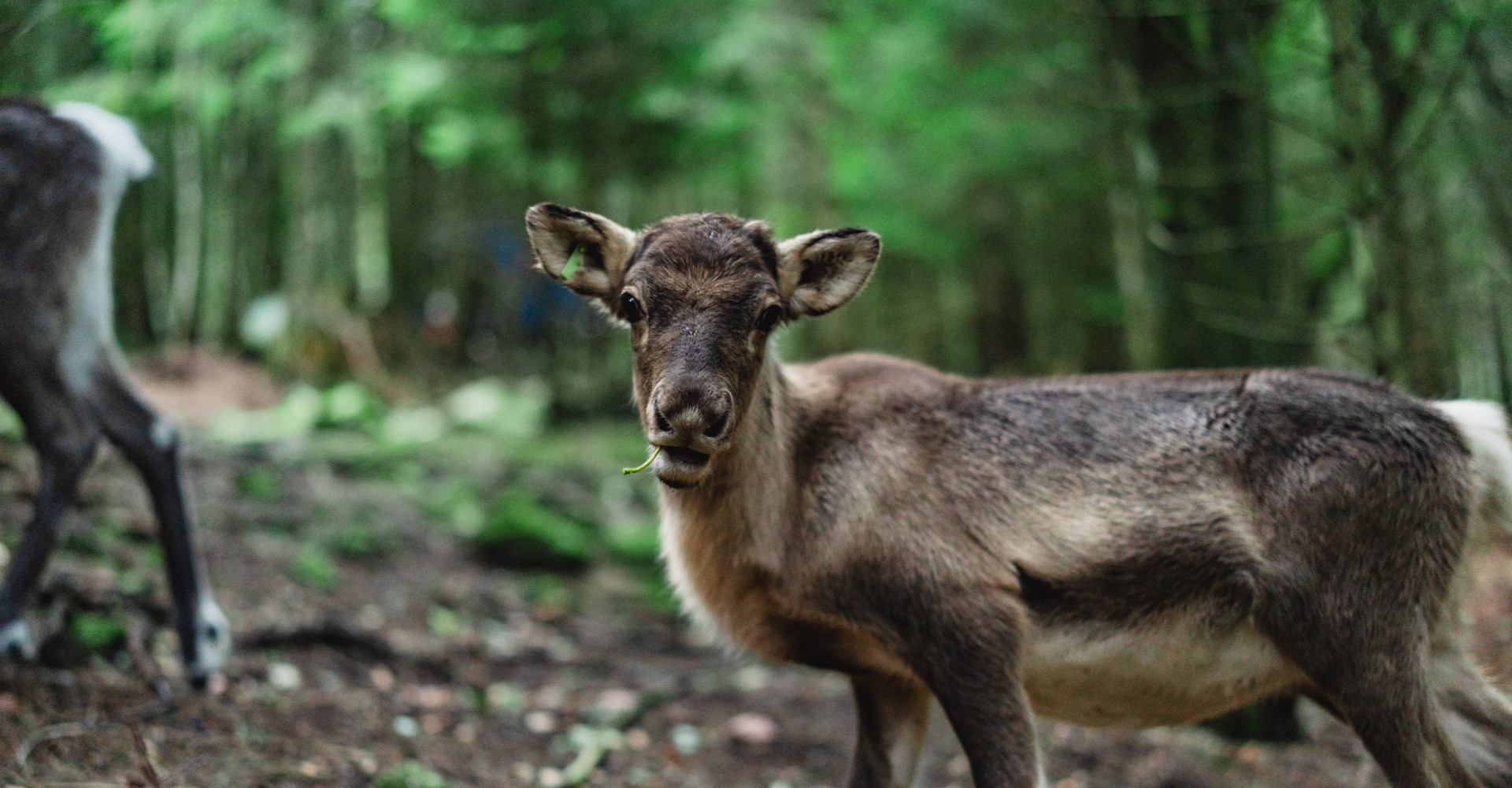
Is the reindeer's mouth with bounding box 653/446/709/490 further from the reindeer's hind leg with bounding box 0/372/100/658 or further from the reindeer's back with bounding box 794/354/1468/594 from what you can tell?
the reindeer's hind leg with bounding box 0/372/100/658

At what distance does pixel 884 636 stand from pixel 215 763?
9.14ft

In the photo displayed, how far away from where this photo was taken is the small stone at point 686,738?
5594 millimetres

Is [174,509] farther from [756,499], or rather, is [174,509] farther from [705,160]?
[705,160]

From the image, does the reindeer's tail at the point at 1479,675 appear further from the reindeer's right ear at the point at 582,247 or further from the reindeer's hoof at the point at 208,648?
the reindeer's hoof at the point at 208,648

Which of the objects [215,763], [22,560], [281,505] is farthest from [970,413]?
[281,505]

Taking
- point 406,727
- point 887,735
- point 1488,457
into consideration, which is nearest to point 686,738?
point 406,727

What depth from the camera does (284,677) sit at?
5.14m

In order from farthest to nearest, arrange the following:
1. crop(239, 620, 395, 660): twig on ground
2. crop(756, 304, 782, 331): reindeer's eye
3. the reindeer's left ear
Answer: crop(239, 620, 395, 660): twig on ground < the reindeer's left ear < crop(756, 304, 782, 331): reindeer's eye

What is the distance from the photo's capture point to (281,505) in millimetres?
7672

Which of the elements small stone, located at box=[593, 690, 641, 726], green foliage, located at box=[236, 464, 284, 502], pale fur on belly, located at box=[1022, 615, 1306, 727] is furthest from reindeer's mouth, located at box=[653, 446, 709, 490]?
green foliage, located at box=[236, 464, 284, 502]

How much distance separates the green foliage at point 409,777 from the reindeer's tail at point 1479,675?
162 inches

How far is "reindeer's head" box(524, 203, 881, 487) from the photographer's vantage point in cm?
316

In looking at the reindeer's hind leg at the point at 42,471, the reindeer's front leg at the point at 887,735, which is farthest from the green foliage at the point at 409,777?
the reindeer's front leg at the point at 887,735

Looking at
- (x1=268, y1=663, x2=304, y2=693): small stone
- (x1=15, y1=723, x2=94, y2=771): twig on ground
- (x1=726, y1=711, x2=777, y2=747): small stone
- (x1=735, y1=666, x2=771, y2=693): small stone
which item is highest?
(x1=15, y1=723, x2=94, y2=771): twig on ground
